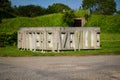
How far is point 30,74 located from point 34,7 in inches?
3622

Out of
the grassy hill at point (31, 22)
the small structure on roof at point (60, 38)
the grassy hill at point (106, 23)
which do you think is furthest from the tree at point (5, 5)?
the small structure on roof at point (60, 38)

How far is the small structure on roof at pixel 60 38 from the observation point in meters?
23.6

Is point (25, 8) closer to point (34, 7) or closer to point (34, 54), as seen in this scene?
point (34, 7)

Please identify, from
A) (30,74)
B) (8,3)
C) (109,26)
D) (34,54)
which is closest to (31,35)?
(34,54)

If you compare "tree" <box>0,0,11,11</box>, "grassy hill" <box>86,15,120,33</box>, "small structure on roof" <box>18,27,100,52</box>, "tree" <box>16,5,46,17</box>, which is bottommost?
"small structure on roof" <box>18,27,100,52</box>

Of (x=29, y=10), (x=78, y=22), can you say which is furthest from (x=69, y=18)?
(x=29, y=10)

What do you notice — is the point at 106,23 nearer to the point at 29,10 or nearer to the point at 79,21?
the point at 79,21

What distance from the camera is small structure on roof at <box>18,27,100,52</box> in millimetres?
23578

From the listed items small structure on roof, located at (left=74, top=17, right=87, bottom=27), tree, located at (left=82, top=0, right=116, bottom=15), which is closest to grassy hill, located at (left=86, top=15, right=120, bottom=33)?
small structure on roof, located at (left=74, top=17, right=87, bottom=27)

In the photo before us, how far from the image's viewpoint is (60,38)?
77.6ft

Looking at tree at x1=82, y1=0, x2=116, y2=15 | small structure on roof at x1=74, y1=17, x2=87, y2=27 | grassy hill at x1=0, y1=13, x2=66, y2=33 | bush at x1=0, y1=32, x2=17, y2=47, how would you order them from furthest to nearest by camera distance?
1. tree at x1=82, y1=0, x2=116, y2=15
2. small structure on roof at x1=74, y1=17, x2=87, y2=27
3. grassy hill at x1=0, y1=13, x2=66, y2=33
4. bush at x1=0, y1=32, x2=17, y2=47

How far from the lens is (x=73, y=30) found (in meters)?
24.5

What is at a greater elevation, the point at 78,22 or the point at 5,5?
the point at 5,5

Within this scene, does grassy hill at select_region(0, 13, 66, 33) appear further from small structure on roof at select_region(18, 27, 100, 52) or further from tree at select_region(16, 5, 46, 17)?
tree at select_region(16, 5, 46, 17)
